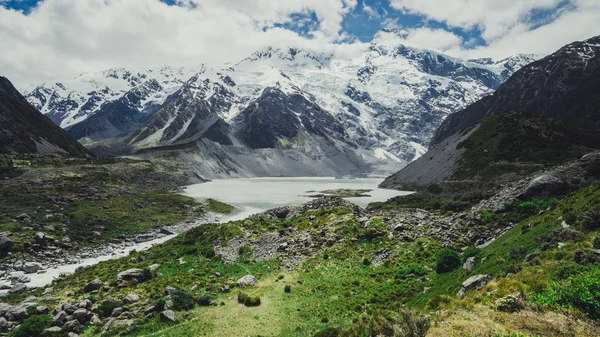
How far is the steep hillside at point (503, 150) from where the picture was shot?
109 meters

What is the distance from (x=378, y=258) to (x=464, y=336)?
77.3 ft

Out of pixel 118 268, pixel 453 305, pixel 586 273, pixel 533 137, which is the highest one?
pixel 533 137

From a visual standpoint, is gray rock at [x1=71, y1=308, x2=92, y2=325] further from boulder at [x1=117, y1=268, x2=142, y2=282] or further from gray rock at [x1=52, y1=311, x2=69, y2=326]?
boulder at [x1=117, y1=268, x2=142, y2=282]

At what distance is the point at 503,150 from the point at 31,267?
435ft

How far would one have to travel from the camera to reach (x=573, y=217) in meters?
27.1

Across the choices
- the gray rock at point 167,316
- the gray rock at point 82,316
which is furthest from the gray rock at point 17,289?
the gray rock at point 167,316

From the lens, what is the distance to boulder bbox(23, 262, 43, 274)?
48.1m

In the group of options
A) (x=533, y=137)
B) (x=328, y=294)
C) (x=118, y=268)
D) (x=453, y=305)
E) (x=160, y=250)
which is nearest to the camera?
(x=453, y=305)

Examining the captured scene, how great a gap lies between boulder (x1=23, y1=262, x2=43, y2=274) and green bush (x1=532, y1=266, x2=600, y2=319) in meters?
58.2

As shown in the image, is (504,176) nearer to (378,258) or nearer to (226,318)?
(378,258)

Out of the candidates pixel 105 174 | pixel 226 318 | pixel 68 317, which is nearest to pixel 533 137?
pixel 226 318

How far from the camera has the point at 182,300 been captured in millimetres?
30688

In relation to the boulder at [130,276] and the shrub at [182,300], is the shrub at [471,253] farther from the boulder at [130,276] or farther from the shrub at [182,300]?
the boulder at [130,276]

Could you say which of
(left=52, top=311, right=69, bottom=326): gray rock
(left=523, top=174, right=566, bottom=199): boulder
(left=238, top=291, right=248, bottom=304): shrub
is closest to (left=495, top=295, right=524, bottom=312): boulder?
(left=238, top=291, right=248, bottom=304): shrub
